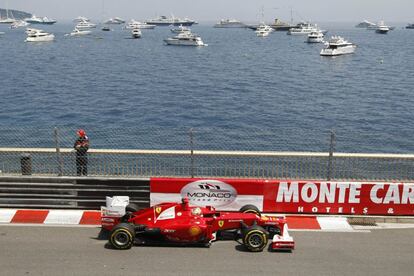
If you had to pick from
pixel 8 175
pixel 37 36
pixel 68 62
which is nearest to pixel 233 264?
pixel 8 175

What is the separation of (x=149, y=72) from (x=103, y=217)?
212 feet

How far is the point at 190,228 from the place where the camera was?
10938 mm

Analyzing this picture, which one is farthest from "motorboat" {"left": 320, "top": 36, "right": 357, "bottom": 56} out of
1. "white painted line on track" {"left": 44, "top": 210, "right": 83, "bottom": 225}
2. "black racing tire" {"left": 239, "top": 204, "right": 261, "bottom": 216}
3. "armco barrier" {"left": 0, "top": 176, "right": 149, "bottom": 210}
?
"white painted line on track" {"left": 44, "top": 210, "right": 83, "bottom": 225}

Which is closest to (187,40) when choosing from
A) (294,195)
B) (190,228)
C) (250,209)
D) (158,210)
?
(294,195)

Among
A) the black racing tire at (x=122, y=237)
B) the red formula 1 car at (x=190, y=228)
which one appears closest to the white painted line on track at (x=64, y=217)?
the red formula 1 car at (x=190, y=228)

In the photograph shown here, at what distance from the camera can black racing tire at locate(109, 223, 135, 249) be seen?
10.8m

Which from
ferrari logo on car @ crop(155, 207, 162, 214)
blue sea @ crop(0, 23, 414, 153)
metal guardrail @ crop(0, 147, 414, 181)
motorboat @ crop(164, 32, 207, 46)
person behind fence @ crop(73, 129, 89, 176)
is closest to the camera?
ferrari logo on car @ crop(155, 207, 162, 214)

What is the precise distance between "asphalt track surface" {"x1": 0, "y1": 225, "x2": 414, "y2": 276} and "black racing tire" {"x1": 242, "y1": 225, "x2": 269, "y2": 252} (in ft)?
0.59

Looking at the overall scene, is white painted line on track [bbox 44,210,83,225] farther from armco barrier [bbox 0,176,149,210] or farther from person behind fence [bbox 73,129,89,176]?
person behind fence [bbox 73,129,89,176]

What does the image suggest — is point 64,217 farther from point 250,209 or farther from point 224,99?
point 224,99

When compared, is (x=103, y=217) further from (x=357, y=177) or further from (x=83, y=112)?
(x=83, y=112)

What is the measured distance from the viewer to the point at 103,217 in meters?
11.6

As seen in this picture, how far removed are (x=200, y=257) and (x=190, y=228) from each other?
27.8 inches

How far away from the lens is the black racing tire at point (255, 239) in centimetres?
1080
